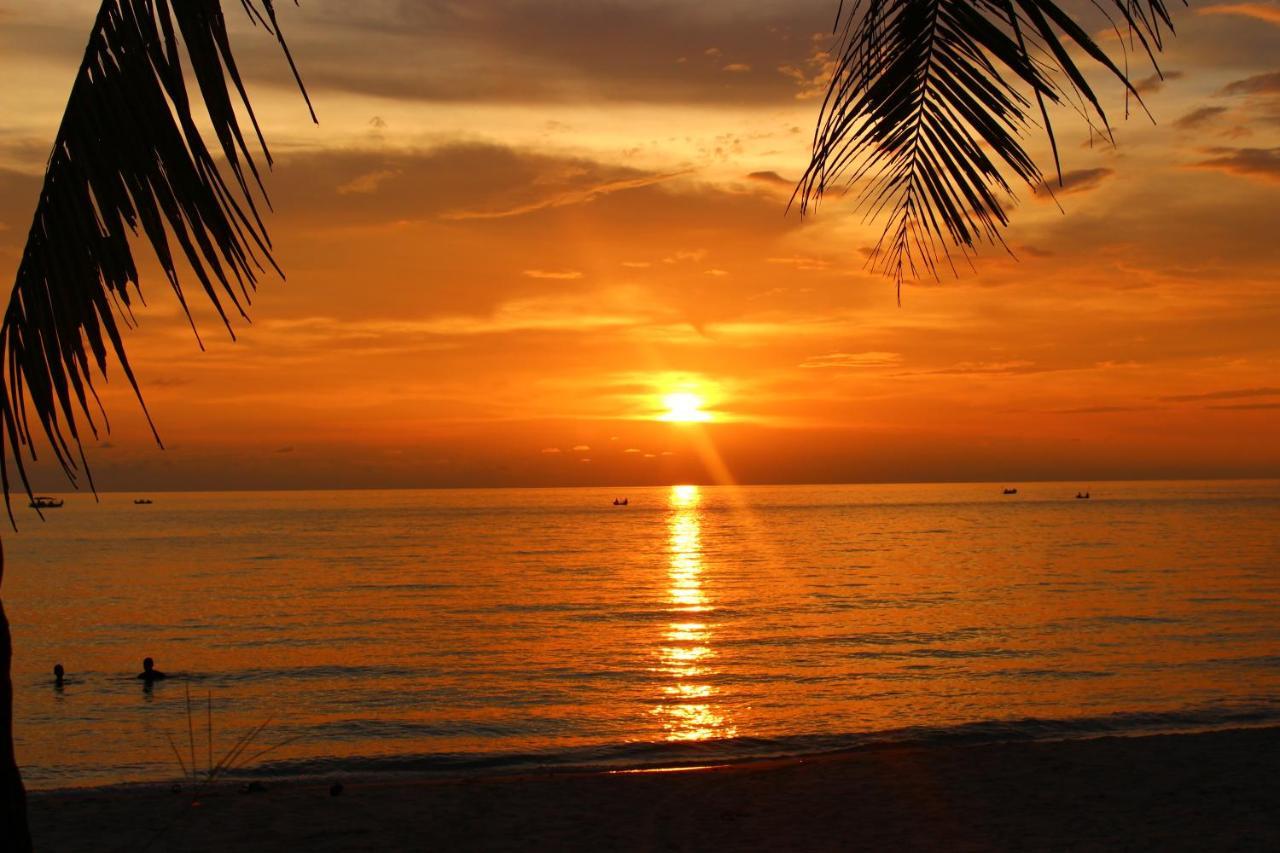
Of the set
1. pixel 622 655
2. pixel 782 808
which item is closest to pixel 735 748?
pixel 782 808

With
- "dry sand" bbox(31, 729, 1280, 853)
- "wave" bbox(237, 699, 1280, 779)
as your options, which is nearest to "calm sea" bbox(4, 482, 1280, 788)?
"wave" bbox(237, 699, 1280, 779)

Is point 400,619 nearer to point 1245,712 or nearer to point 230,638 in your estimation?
point 230,638

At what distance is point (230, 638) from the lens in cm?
3662

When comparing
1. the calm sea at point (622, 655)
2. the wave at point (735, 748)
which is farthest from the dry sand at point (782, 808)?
the calm sea at point (622, 655)

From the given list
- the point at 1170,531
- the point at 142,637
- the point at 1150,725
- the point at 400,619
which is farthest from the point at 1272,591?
the point at 1170,531

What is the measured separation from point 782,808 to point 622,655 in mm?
17858

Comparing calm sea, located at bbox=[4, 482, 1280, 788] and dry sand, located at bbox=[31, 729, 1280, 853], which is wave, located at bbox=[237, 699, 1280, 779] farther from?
dry sand, located at bbox=[31, 729, 1280, 853]

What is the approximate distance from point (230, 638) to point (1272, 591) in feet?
140

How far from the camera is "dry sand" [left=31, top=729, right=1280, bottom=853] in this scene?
39.1ft

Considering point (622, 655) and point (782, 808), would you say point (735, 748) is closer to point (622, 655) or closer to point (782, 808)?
point (782, 808)

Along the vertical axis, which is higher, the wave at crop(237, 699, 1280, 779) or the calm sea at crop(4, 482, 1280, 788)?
the wave at crop(237, 699, 1280, 779)

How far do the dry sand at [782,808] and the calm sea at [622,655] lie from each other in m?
2.99

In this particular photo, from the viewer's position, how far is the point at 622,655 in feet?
101

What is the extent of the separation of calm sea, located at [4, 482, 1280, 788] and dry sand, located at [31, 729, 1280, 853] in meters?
2.99
